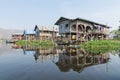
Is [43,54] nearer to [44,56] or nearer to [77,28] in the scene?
[44,56]

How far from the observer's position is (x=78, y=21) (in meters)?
46.3

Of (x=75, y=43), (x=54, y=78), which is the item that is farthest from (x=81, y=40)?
(x=54, y=78)

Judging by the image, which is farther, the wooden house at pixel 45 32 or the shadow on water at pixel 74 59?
the wooden house at pixel 45 32

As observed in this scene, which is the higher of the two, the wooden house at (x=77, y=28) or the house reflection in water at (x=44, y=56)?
the wooden house at (x=77, y=28)

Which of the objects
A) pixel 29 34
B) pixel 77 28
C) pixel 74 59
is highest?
pixel 77 28

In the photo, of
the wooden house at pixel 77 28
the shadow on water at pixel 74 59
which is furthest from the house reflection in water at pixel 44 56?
the wooden house at pixel 77 28

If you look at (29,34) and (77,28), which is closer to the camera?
(77,28)

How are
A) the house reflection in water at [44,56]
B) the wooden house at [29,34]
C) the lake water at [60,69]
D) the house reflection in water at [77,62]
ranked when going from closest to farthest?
the lake water at [60,69] < the house reflection in water at [77,62] < the house reflection in water at [44,56] < the wooden house at [29,34]

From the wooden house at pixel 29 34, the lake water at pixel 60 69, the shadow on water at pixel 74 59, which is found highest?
the wooden house at pixel 29 34

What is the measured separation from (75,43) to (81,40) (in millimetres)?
1703

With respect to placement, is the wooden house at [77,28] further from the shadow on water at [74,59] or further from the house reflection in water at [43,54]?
the shadow on water at [74,59]

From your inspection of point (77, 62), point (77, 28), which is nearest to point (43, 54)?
point (77, 62)

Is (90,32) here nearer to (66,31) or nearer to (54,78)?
(66,31)

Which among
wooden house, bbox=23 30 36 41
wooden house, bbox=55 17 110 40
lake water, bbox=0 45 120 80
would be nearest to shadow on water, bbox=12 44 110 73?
lake water, bbox=0 45 120 80
